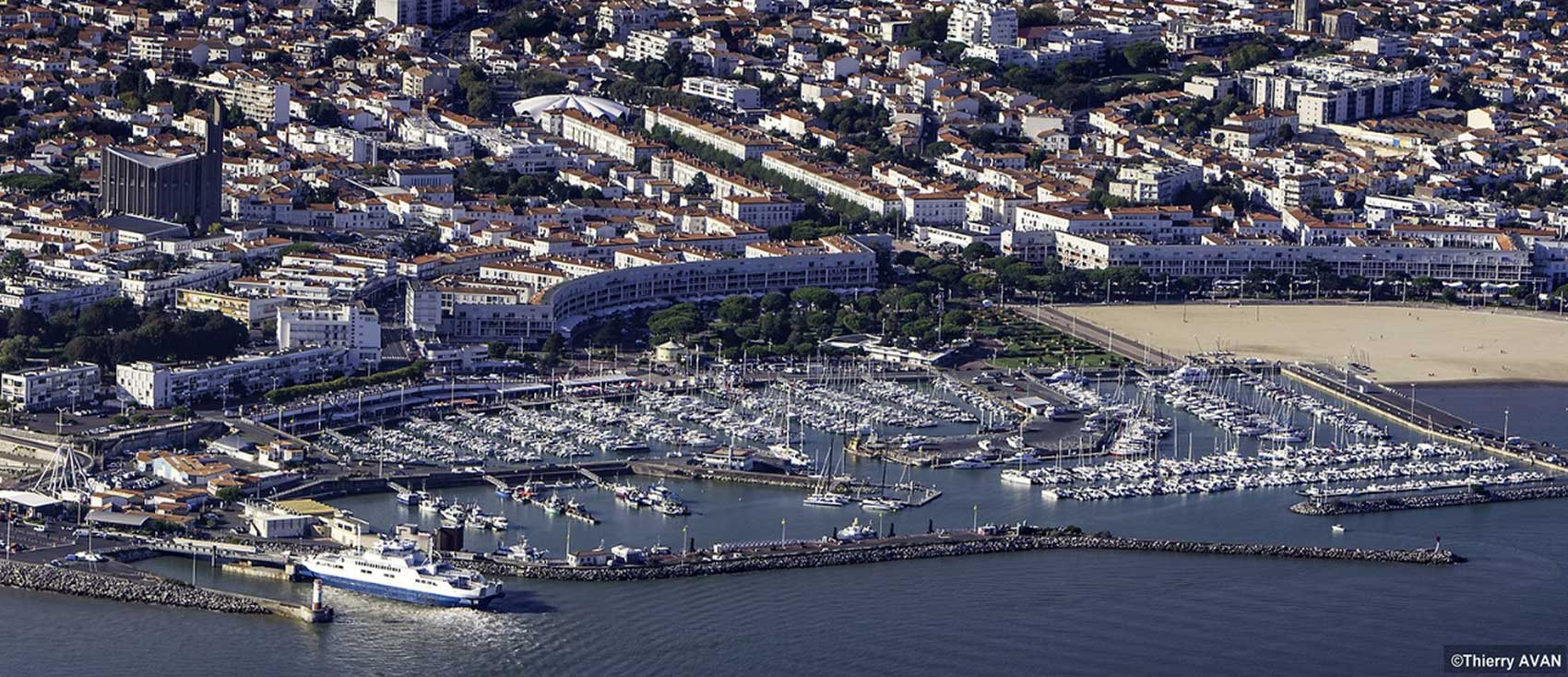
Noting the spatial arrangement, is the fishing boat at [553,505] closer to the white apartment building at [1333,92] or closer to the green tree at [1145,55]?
the white apartment building at [1333,92]

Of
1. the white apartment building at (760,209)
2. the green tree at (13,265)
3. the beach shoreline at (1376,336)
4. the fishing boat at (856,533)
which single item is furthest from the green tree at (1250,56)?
the fishing boat at (856,533)

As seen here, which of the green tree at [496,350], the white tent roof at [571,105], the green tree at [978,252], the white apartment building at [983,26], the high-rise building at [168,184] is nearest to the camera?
the green tree at [496,350]

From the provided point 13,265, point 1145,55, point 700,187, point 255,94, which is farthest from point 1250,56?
point 13,265

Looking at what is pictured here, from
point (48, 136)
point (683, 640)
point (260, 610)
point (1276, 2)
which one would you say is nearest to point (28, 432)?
point (260, 610)

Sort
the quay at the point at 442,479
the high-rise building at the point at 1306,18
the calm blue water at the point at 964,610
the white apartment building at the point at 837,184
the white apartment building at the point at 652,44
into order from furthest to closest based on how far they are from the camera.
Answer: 1. the high-rise building at the point at 1306,18
2. the white apartment building at the point at 652,44
3. the white apartment building at the point at 837,184
4. the quay at the point at 442,479
5. the calm blue water at the point at 964,610

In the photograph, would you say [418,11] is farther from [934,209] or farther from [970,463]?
[970,463]

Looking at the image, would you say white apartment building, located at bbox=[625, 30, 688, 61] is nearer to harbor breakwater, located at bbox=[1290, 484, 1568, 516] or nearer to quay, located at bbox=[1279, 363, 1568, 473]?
quay, located at bbox=[1279, 363, 1568, 473]

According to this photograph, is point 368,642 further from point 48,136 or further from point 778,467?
point 48,136
